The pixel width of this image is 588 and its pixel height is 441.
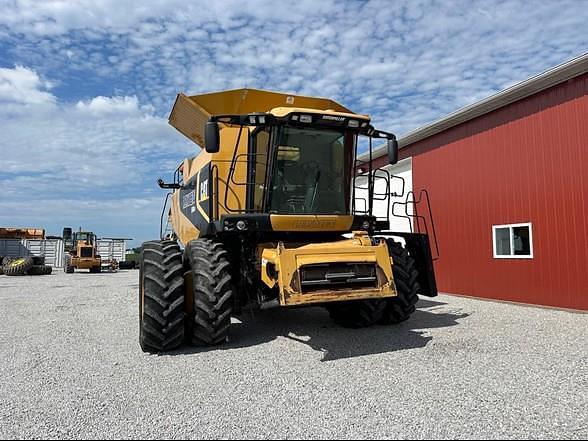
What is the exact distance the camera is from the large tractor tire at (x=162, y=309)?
5.79m

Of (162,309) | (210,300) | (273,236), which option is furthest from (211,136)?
(162,309)

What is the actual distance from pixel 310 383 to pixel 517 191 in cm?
744

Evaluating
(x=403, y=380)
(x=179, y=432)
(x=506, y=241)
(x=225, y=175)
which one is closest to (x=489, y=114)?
(x=506, y=241)

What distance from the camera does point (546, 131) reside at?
9445mm

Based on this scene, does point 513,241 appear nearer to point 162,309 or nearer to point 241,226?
point 241,226

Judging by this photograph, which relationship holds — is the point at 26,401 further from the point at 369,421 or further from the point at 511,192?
the point at 511,192

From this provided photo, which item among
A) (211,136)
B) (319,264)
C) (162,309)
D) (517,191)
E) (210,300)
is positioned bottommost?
(162,309)

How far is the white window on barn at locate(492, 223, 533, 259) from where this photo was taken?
9867 mm

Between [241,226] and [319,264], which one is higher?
[241,226]

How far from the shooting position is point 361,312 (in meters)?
7.20

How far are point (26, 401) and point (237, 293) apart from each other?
10.0 ft

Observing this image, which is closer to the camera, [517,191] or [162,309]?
[162,309]

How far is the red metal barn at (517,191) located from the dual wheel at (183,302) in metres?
6.63

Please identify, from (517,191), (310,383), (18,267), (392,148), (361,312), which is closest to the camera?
(310,383)
